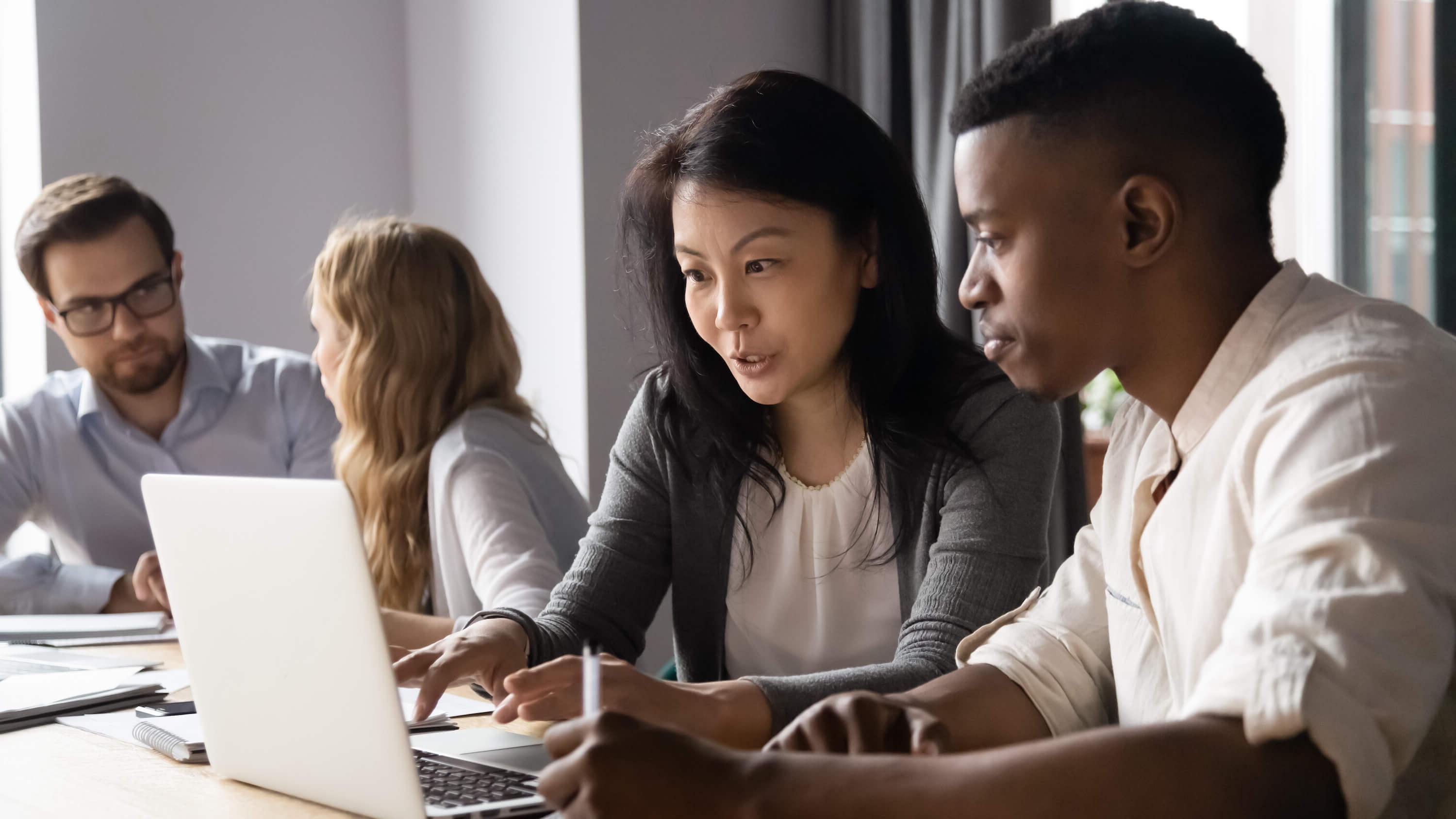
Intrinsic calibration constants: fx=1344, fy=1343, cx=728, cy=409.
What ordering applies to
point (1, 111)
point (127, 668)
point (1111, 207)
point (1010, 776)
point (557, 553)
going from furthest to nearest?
point (1, 111) → point (557, 553) → point (127, 668) → point (1111, 207) → point (1010, 776)

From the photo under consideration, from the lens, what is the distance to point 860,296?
152cm

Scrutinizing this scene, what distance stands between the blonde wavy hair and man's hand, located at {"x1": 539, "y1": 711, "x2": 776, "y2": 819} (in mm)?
1408

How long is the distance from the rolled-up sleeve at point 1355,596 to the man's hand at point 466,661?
0.74 metres

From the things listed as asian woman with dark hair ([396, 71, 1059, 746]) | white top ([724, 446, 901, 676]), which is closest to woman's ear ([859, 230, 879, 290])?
asian woman with dark hair ([396, 71, 1059, 746])

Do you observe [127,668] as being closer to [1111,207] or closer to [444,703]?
[444,703]

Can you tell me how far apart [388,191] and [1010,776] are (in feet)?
10.4

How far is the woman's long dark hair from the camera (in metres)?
1.43

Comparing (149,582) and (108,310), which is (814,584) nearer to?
(149,582)

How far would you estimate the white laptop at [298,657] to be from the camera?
2.91 feet

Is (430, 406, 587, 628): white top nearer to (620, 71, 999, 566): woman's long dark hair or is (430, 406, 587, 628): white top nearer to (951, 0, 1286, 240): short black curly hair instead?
(620, 71, 999, 566): woman's long dark hair

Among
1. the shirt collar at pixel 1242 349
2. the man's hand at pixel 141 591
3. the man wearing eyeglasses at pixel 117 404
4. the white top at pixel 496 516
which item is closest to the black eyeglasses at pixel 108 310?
the man wearing eyeglasses at pixel 117 404

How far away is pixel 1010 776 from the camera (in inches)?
25.4

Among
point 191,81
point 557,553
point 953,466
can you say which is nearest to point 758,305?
point 953,466

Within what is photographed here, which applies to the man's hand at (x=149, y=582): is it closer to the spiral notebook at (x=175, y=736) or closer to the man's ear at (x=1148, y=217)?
the spiral notebook at (x=175, y=736)
